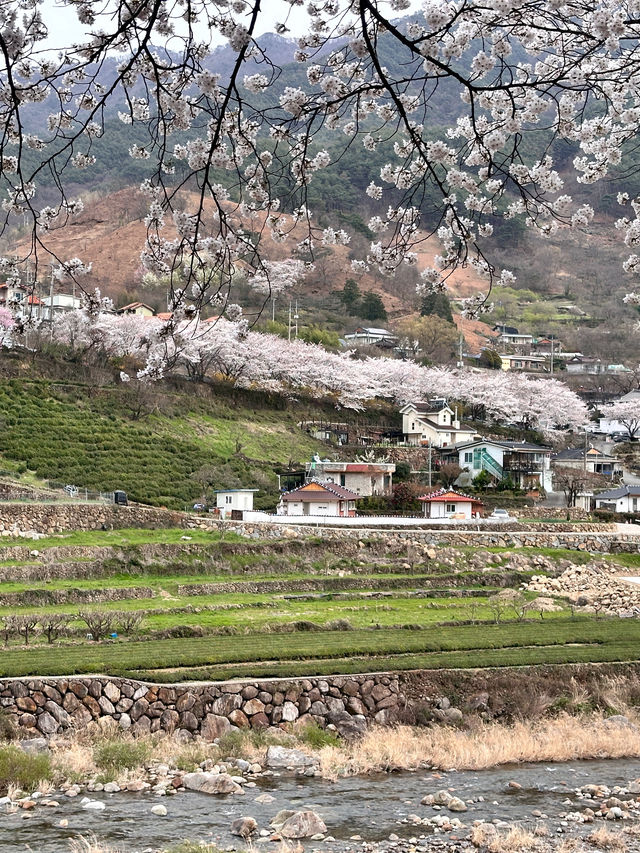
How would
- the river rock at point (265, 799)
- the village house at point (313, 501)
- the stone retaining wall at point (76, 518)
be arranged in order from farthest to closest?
the village house at point (313, 501), the stone retaining wall at point (76, 518), the river rock at point (265, 799)

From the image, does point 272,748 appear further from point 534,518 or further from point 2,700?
point 534,518

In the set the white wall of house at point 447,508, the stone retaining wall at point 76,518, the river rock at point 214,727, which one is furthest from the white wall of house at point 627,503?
the river rock at point 214,727

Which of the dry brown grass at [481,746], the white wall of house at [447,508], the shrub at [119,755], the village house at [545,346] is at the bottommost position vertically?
the dry brown grass at [481,746]

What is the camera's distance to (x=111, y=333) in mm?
57625

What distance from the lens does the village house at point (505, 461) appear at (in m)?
54.6

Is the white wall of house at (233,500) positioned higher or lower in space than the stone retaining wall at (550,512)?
higher

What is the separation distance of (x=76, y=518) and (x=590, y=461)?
1482 inches

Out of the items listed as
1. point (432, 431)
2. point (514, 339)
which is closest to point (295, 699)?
point (432, 431)

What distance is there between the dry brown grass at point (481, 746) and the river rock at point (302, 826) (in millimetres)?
2480

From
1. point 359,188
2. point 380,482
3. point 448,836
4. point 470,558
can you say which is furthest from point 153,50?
point 359,188

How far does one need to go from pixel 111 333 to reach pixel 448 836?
4991 centimetres

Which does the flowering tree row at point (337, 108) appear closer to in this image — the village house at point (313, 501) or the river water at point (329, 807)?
the river water at point (329, 807)

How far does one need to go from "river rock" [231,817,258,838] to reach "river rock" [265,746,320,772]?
280 cm

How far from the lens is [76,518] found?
32.0 meters
